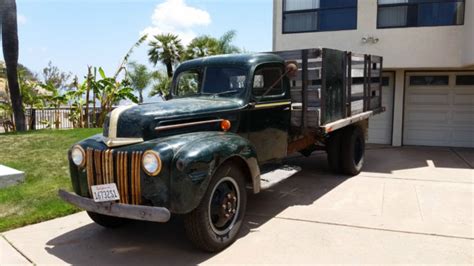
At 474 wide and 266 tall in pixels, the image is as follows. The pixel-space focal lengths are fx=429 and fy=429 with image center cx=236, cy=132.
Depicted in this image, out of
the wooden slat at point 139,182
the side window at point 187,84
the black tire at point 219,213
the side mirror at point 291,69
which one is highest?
the side mirror at point 291,69

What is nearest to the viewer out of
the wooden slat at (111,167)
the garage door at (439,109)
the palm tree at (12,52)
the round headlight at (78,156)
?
the wooden slat at (111,167)

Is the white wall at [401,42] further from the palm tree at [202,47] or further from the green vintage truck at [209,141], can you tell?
the palm tree at [202,47]

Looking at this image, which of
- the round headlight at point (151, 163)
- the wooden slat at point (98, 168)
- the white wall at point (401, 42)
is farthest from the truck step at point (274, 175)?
the white wall at point (401, 42)

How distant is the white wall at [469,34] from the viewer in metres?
9.57

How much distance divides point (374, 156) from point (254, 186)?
20.6 ft

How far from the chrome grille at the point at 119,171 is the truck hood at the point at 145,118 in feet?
0.57

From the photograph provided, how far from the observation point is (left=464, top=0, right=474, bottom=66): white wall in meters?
9.57

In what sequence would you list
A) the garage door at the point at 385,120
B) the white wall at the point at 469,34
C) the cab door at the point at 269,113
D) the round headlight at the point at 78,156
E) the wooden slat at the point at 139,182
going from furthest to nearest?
the garage door at the point at 385,120 → the white wall at the point at 469,34 → the cab door at the point at 269,113 → the round headlight at the point at 78,156 → the wooden slat at the point at 139,182

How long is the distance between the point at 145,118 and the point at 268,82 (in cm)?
208

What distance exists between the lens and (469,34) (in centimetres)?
979

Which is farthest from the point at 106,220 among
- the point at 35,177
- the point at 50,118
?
the point at 50,118

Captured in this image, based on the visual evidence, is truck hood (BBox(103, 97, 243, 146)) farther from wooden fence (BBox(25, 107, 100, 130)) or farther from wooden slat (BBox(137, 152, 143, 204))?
wooden fence (BBox(25, 107, 100, 130))

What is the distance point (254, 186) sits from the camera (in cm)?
484

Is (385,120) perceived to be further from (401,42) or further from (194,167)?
(194,167)
